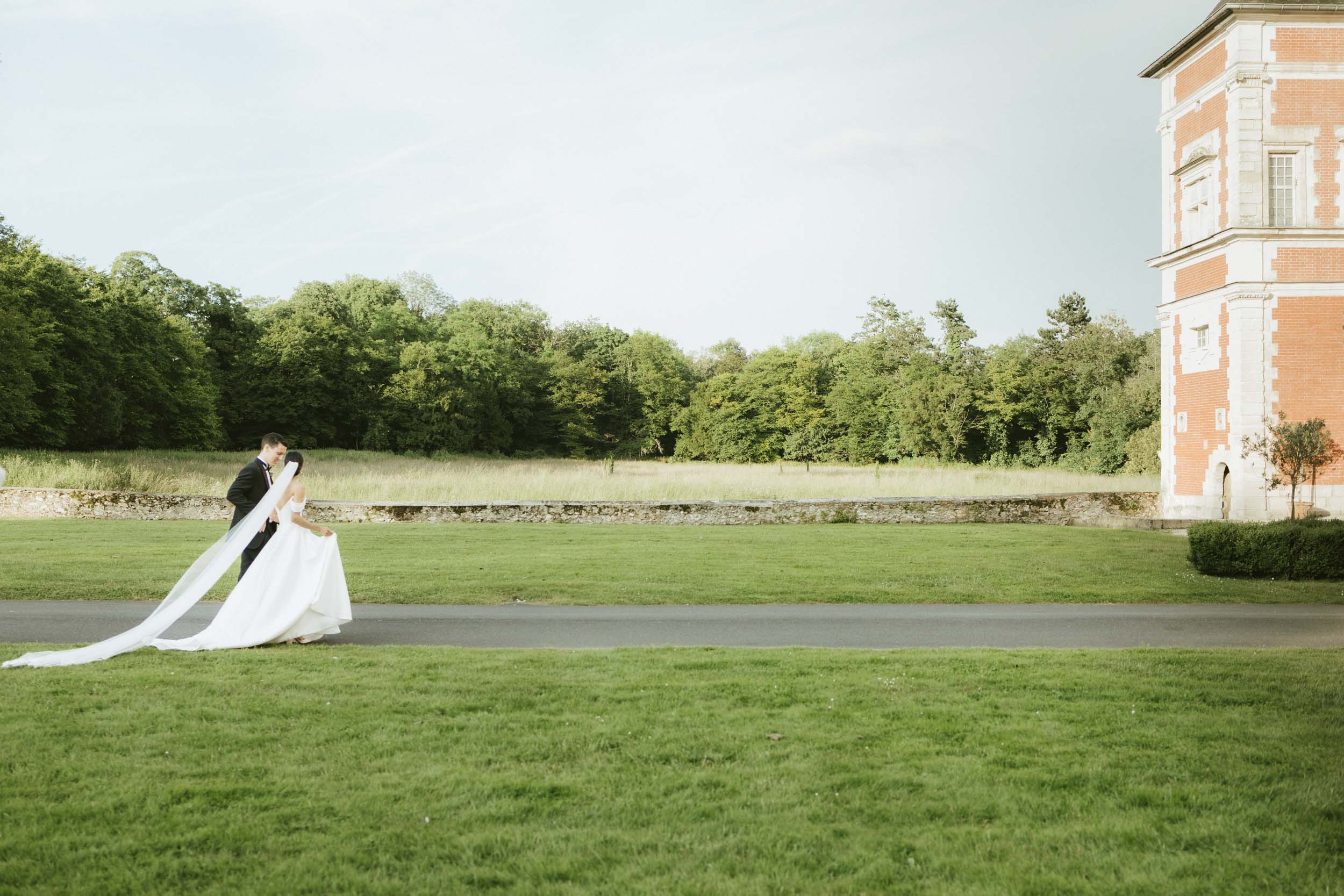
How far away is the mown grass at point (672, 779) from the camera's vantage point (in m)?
4.06

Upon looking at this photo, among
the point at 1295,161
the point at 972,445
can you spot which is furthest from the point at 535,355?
the point at 1295,161

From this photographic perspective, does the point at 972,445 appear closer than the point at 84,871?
No

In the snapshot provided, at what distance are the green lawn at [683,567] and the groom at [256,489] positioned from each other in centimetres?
238

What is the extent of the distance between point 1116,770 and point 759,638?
467cm

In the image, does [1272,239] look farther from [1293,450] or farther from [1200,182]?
[1293,450]

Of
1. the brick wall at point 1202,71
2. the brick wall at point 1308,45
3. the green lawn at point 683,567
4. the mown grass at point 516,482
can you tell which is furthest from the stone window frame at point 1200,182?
the green lawn at point 683,567

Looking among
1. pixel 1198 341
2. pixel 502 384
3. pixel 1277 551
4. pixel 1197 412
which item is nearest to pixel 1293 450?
pixel 1197 412

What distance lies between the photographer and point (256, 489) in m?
10.0

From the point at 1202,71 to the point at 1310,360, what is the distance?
8.69 meters

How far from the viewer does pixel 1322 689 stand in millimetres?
7203

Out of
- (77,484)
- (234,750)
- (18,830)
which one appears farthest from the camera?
(77,484)

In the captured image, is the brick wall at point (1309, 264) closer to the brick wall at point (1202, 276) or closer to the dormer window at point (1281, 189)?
the dormer window at point (1281, 189)

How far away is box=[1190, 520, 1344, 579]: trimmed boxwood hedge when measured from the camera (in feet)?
50.4

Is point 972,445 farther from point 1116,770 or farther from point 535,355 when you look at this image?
point 1116,770
